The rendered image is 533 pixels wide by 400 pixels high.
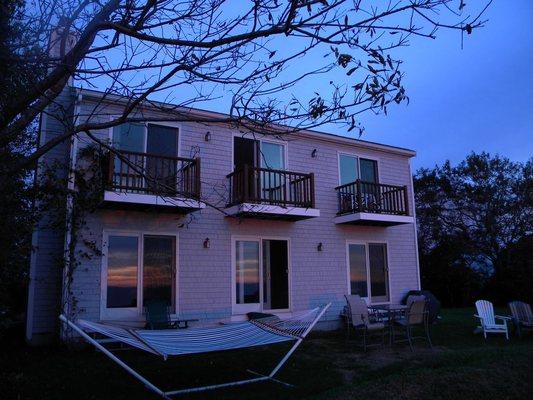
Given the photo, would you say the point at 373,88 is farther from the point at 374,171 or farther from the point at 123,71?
the point at 374,171

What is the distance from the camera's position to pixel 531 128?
625 inches

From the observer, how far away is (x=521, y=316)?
11.1 m

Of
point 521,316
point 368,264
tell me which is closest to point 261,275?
point 368,264

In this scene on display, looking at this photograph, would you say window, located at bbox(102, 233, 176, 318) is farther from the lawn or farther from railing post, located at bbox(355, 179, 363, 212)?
railing post, located at bbox(355, 179, 363, 212)

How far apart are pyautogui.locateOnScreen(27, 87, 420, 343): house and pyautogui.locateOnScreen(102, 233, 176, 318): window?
0.02 m

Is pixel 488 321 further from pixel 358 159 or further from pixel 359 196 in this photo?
pixel 358 159

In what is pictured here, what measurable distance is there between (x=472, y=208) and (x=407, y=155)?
10579 mm

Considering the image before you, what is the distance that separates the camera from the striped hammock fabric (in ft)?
18.9

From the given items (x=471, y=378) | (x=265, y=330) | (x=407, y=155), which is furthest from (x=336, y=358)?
(x=407, y=155)

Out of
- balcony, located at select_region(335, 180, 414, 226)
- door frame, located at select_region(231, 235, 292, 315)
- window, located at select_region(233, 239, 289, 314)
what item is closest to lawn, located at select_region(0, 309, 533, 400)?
door frame, located at select_region(231, 235, 292, 315)

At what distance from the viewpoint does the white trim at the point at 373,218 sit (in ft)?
42.2

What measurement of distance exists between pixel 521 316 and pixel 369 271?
4182 millimetres

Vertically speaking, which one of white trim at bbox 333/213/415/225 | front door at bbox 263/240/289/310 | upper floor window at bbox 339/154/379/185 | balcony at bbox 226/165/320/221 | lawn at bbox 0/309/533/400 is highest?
upper floor window at bbox 339/154/379/185

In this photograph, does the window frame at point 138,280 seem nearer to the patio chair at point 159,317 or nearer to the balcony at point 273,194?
the patio chair at point 159,317
